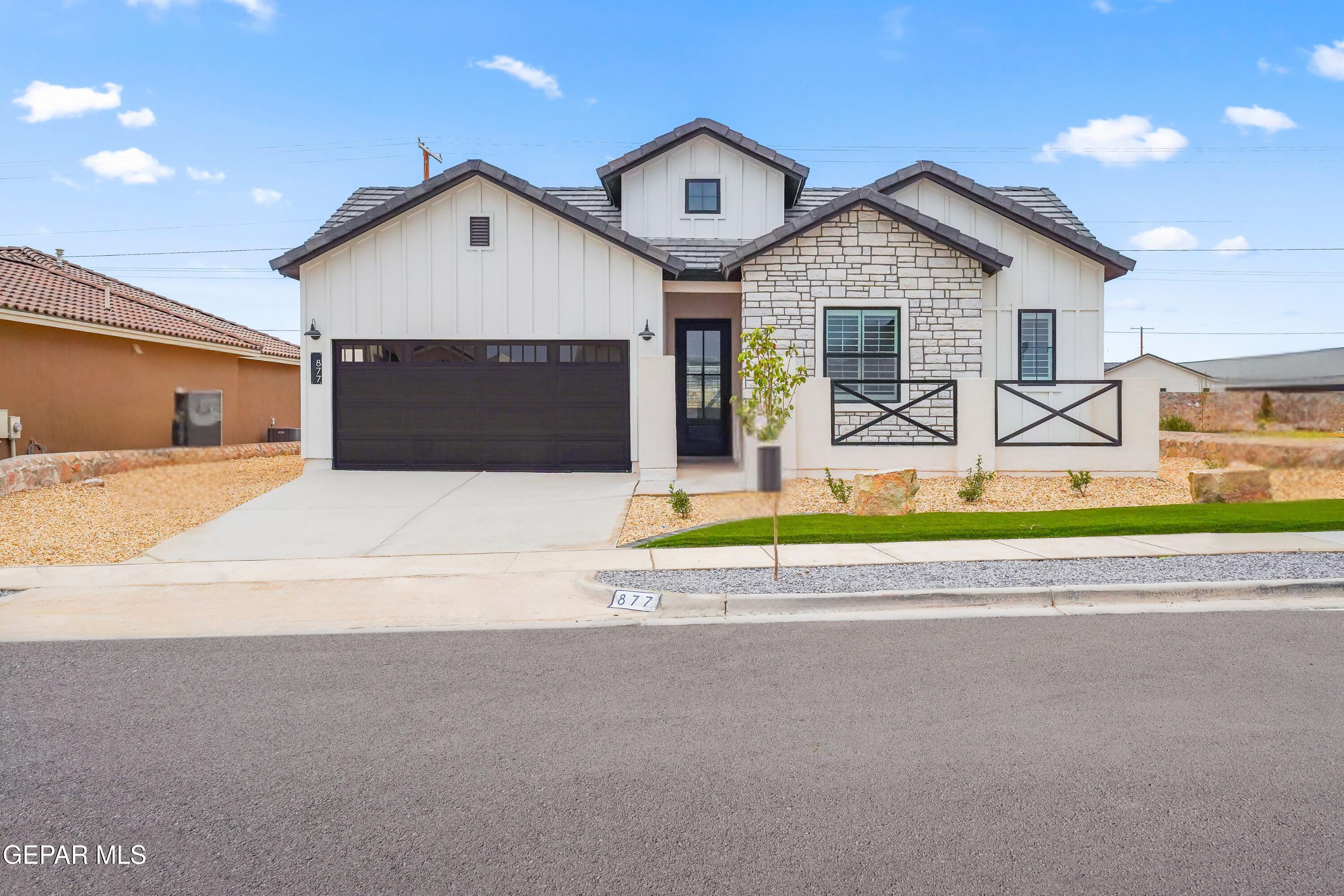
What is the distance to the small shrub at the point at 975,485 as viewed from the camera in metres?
11.8

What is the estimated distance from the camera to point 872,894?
9.40 ft

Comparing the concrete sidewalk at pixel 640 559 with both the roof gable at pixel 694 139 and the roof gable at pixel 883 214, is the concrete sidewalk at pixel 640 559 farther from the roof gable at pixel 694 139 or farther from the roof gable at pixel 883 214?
the roof gable at pixel 694 139

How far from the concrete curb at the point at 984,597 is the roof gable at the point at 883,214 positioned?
8511 mm

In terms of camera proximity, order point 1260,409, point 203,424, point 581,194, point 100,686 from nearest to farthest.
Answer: point 1260,409, point 100,686, point 203,424, point 581,194

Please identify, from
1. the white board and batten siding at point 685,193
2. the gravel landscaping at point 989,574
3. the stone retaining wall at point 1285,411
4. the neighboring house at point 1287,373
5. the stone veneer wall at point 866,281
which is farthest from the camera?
the white board and batten siding at point 685,193

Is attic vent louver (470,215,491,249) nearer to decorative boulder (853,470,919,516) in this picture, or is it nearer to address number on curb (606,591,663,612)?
decorative boulder (853,470,919,516)

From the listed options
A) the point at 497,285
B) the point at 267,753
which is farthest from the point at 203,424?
the point at 267,753

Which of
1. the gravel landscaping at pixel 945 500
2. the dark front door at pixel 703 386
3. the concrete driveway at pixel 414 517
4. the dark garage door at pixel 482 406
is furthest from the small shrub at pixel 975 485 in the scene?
the dark garage door at pixel 482 406

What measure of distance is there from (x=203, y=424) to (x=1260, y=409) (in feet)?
57.2

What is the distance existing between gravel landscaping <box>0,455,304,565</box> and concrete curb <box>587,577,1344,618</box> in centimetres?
694

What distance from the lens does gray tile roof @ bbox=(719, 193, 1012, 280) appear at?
14.4m

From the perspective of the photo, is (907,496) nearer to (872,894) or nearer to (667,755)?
(667,755)

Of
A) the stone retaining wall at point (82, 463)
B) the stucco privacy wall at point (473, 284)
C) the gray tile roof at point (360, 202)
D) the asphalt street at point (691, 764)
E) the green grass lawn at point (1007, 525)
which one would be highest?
the gray tile roof at point (360, 202)

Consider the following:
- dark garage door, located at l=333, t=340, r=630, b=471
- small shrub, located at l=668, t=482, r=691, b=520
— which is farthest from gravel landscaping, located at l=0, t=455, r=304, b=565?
small shrub, located at l=668, t=482, r=691, b=520
